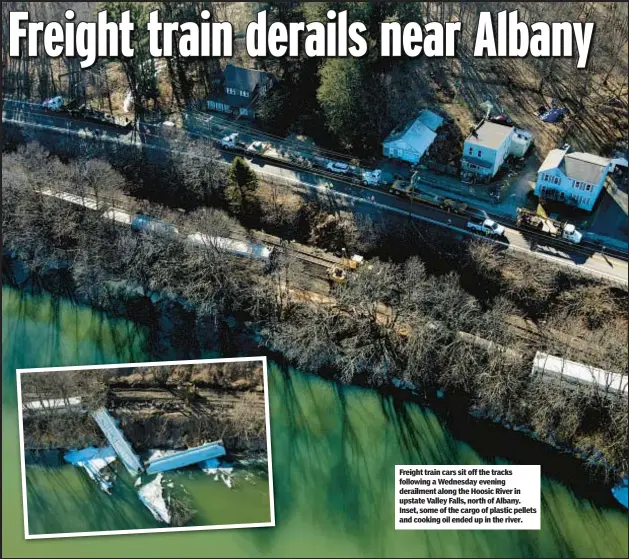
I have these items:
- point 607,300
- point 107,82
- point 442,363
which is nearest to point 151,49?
point 107,82

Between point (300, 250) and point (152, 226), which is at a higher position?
point (152, 226)

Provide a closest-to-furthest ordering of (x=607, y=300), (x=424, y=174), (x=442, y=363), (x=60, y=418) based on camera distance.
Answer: (x=60, y=418) < (x=442, y=363) < (x=607, y=300) < (x=424, y=174)

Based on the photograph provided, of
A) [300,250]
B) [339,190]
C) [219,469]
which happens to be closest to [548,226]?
[339,190]

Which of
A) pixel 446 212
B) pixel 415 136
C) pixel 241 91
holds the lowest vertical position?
pixel 446 212

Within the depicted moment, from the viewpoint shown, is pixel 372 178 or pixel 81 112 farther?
pixel 81 112

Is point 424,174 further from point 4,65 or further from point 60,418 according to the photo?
point 4,65

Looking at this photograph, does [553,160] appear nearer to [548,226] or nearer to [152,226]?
[548,226]

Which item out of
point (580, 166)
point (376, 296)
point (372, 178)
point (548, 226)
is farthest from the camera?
point (372, 178)

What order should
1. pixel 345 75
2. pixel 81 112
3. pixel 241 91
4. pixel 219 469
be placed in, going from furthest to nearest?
pixel 81 112, pixel 241 91, pixel 345 75, pixel 219 469
